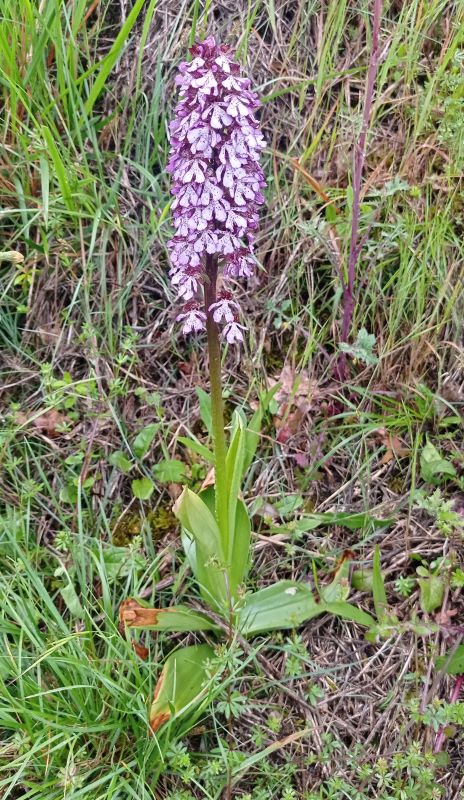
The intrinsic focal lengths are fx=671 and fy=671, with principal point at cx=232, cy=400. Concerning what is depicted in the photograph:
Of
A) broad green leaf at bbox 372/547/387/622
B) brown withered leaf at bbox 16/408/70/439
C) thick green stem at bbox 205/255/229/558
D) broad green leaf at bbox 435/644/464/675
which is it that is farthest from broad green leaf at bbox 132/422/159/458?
broad green leaf at bbox 435/644/464/675

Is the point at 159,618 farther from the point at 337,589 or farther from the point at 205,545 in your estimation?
the point at 337,589

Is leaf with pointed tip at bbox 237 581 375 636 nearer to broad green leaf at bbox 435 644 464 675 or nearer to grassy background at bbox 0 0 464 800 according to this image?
grassy background at bbox 0 0 464 800

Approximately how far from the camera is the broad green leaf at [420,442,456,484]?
2.89 metres

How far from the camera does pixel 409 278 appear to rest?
10.1ft

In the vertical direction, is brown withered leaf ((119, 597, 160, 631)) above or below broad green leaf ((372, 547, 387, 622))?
below

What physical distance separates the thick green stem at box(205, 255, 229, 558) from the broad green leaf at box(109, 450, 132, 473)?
0.66m

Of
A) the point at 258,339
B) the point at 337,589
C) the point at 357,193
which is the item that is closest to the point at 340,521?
the point at 337,589

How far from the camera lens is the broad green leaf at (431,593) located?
2.71 metres

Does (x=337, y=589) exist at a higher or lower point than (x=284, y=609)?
higher

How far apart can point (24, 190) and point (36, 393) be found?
3.29ft

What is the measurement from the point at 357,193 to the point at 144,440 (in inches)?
57.0

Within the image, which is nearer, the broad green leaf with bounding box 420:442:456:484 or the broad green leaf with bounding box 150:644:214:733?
the broad green leaf with bounding box 150:644:214:733

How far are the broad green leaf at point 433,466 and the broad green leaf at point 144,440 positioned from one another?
1217mm

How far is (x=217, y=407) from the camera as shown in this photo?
2369mm
